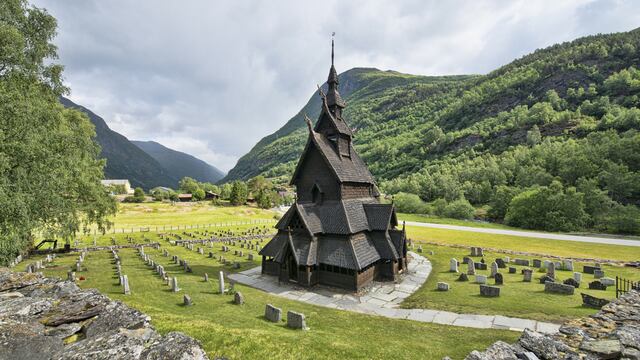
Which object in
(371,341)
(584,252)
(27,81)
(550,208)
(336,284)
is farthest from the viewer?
(550,208)

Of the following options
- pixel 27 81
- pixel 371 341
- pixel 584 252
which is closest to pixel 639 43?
pixel 584 252

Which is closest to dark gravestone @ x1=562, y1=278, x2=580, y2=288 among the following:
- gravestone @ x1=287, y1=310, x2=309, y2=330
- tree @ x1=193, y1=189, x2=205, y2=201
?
gravestone @ x1=287, y1=310, x2=309, y2=330

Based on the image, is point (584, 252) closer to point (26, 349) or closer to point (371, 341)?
point (371, 341)

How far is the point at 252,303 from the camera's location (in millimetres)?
14992

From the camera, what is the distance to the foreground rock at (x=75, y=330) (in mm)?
3375

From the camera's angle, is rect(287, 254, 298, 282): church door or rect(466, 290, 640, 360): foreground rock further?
rect(287, 254, 298, 282): church door

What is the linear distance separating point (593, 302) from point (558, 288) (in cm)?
257

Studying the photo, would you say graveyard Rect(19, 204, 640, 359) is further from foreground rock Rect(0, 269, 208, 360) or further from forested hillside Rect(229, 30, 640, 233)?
forested hillside Rect(229, 30, 640, 233)

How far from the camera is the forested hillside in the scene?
4988cm

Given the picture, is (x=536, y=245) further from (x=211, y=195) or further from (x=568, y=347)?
(x=211, y=195)

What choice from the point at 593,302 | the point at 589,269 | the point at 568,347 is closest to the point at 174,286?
the point at 568,347

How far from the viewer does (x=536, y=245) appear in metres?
32.8

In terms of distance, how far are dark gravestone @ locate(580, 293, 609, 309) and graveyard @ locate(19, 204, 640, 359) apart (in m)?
0.42

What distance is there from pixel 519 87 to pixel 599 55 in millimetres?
40763
